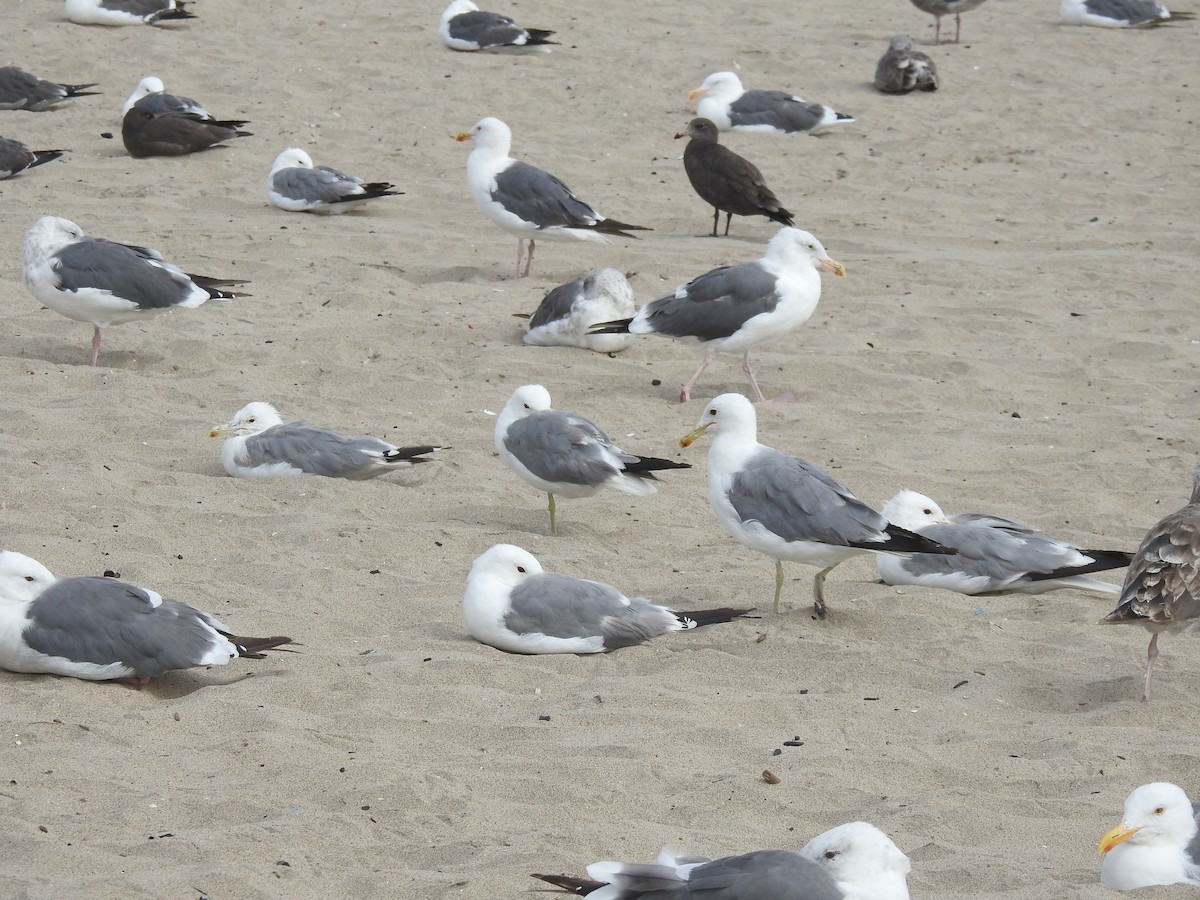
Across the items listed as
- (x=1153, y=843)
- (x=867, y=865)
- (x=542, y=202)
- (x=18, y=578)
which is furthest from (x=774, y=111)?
(x=867, y=865)

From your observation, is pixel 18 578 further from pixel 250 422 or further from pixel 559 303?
pixel 559 303

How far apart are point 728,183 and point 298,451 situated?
563cm

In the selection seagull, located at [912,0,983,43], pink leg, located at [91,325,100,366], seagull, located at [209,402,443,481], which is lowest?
pink leg, located at [91,325,100,366]

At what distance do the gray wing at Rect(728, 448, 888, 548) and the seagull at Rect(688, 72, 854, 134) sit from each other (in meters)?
9.00

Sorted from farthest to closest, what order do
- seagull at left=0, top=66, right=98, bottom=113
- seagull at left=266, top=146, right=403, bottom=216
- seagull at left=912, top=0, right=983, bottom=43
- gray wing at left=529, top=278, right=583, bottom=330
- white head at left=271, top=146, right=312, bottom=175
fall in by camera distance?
seagull at left=912, top=0, right=983, bottom=43 → seagull at left=0, top=66, right=98, bottom=113 → white head at left=271, top=146, right=312, bottom=175 → seagull at left=266, top=146, right=403, bottom=216 → gray wing at left=529, top=278, right=583, bottom=330

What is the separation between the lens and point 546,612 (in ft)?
19.0

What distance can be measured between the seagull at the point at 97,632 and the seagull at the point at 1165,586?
285 centimetres

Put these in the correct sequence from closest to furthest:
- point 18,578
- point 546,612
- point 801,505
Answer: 1. point 18,578
2. point 546,612
3. point 801,505

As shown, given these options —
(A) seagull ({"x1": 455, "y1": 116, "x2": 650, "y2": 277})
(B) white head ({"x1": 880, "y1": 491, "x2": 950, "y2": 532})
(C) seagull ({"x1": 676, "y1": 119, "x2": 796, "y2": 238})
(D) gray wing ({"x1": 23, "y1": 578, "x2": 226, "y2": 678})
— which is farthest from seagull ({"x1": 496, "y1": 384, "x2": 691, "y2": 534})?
(C) seagull ({"x1": 676, "y1": 119, "x2": 796, "y2": 238})

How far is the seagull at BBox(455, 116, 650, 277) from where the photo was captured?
1127 cm

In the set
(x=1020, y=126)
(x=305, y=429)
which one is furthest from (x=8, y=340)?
(x=1020, y=126)

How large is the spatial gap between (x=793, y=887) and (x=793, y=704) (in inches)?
73.1

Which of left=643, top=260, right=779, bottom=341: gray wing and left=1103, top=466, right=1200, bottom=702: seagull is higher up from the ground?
left=1103, top=466, right=1200, bottom=702: seagull

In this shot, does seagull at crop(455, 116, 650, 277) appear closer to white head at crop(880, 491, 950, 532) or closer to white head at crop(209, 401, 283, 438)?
white head at crop(209, 401, 283, 438)
